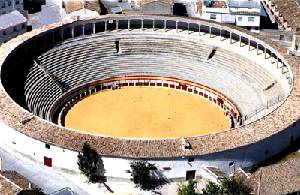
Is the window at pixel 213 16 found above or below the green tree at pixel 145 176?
above

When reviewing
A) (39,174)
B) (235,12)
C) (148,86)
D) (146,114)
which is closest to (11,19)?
(148,86)

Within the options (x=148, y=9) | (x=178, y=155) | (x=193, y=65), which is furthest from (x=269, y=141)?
(x=148, y=9)

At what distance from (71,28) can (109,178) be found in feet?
99.6

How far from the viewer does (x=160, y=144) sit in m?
72.9

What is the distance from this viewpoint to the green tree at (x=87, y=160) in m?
71.4

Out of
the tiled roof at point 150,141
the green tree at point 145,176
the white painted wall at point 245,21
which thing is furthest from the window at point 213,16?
the green tree at point 145,176

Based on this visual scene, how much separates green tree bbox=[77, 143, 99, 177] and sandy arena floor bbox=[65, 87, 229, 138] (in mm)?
13532

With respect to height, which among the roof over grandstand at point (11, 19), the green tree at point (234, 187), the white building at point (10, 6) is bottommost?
the green tree at point (234, 187)

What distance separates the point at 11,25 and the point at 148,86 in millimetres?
21445

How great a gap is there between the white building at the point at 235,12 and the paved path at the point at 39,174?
42.6 m

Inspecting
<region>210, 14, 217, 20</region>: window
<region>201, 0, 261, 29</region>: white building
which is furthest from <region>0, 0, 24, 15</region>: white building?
<region>210, 14, 217, 20</region>: window

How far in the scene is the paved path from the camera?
74.9m

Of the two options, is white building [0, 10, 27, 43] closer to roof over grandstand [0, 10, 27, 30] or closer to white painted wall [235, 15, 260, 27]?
roof over grandstand [0, 10, 27, 30]

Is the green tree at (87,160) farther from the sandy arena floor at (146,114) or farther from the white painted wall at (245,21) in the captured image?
the white painted wall at (245,21)
